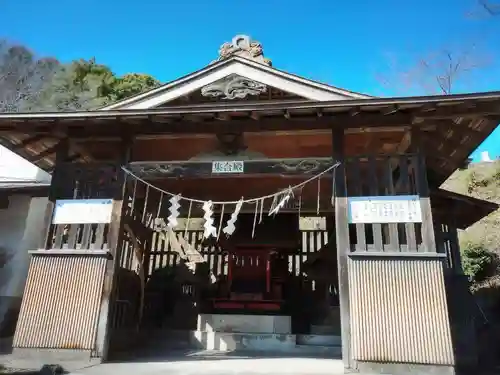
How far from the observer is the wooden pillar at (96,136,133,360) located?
7.41m

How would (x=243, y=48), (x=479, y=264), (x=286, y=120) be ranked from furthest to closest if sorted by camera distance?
(x=479, y=264) → (x=243, y=48) → (x=286, y=120)

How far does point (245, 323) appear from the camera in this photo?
42.0 ft

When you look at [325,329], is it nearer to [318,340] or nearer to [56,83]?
[318,340]

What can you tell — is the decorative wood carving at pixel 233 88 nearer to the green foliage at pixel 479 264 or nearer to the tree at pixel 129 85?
the green foliage at pixel 479 264

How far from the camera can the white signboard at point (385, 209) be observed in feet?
24.1

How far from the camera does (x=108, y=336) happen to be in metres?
7.59

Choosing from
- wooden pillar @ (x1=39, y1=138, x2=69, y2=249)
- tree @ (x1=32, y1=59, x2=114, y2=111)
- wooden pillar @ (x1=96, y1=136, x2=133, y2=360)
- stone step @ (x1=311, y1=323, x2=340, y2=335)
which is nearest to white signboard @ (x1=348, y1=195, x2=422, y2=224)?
wooden pillar @ (x1=96, y1=136, x2=133, y2=360)

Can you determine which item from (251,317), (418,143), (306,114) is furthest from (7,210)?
(418,143)

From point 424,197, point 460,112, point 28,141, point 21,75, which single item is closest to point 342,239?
point 424,197

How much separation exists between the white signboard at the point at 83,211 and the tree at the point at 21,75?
32.9m

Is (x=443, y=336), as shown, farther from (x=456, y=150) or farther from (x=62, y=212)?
(x=62, y=212)

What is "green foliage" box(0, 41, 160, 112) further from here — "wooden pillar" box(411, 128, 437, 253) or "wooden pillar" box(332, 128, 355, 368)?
"wooden pillar" box(411, 128, 437, 253)

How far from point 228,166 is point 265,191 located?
3.85 meters

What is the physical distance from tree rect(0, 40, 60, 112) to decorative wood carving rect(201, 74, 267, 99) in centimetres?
3346
